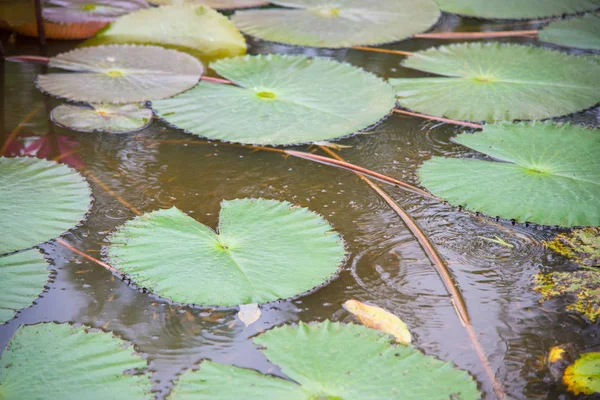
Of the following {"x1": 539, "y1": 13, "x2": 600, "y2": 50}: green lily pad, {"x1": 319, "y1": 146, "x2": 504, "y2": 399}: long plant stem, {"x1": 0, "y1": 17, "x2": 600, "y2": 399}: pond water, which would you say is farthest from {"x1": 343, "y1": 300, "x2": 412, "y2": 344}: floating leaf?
{"x1": 539, "y1": 13, "x2": 600, "y2": 50}: green lily pad

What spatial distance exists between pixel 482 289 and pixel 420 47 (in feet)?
5.83

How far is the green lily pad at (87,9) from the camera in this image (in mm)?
3088

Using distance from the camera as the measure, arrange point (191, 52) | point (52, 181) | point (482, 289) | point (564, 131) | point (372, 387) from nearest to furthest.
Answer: point (372, 387)
point (482, 289)
point (52, 181)
point (564, 131)
point (191, 52)

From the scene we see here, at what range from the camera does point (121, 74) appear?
265cm

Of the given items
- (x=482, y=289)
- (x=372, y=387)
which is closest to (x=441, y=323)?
(x=482, y=289)

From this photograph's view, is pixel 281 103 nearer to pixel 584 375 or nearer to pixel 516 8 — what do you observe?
pixel 584 375

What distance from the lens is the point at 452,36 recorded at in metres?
3.20

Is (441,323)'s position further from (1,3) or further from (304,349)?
(1,3)

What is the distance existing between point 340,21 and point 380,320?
2075 millimetres

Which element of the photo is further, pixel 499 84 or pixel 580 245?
pixel 499 84

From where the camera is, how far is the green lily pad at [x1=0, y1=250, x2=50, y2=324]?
1.53 meters

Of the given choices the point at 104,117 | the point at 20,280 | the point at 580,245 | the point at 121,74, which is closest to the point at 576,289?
the point at 580,245

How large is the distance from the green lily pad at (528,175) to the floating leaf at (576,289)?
0.63ft

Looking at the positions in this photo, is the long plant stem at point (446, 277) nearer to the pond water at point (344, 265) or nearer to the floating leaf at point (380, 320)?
the pond water at point (344, 265)
